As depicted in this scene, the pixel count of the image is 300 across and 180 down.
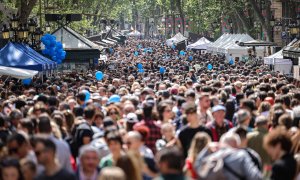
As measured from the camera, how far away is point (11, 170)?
29.1 ft

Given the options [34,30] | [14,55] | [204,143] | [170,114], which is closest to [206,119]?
[170,114]

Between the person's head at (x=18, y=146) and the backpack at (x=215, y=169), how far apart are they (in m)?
2.42

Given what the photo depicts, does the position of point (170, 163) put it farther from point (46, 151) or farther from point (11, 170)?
point (11, 170)

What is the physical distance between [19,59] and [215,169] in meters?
20.3

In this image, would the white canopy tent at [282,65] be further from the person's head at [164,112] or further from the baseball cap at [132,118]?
the baseball cap at [132,118]

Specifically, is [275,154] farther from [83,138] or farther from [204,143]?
[83,138]

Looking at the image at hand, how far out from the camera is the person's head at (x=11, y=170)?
29.0 ft

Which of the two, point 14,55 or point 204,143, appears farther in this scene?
point 14,55

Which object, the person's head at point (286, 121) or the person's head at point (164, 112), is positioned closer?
the person's head at point (286, 121)

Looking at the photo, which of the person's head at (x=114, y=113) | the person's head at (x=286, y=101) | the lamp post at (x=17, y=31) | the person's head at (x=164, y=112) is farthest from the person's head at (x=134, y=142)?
the lamp post at (x=17, y=31)

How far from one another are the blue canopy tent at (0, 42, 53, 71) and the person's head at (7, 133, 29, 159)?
17.0 meters

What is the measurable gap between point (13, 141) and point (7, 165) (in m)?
1.52

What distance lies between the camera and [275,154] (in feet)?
31.4

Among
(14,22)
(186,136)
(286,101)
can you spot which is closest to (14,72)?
(14,22)
